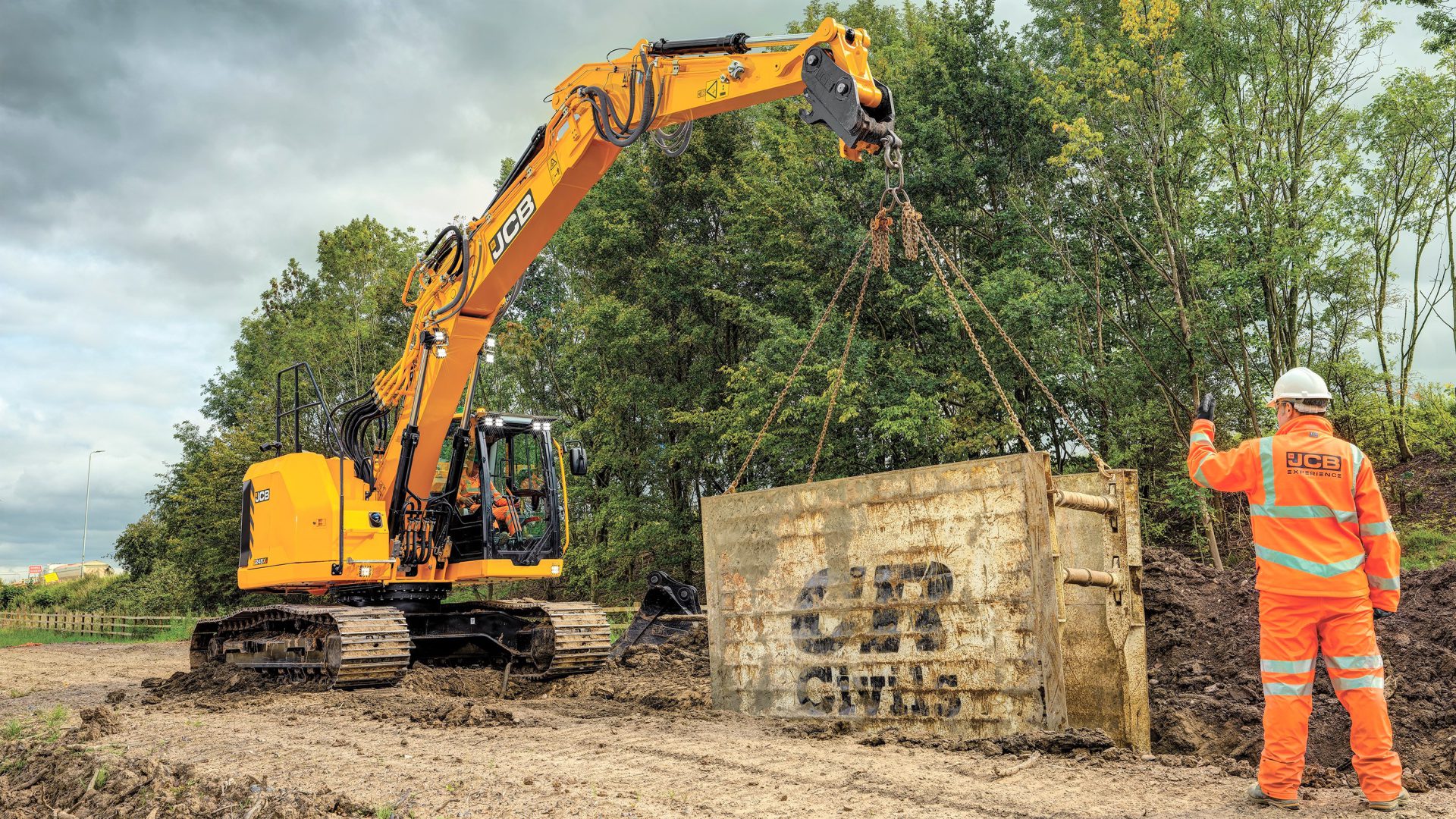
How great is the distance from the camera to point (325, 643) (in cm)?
914

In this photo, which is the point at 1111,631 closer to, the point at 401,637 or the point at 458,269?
the point at 401,637

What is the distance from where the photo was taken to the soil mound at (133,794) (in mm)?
4615

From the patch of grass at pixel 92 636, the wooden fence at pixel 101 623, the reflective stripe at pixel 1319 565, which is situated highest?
the reflective stripe at pixel 1319 565

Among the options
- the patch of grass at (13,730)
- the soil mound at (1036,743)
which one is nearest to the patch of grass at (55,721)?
the patch of grass at (13,730)

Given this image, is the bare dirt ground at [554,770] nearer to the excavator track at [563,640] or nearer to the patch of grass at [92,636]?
the excavator track at [563,640]

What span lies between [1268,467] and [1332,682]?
0.97 meters

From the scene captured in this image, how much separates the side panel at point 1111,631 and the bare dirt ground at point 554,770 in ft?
2.29

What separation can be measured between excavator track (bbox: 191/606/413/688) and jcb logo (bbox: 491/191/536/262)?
353 cm

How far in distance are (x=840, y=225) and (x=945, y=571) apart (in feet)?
45.5

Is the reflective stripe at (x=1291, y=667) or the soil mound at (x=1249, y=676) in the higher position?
the reflective stripe at (x=1291, y=667)

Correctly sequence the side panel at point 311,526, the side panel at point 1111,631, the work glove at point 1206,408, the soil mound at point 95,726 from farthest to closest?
the side panel at point 311,526 → the soil mound at point 95,726 → the side panel at point 1111,631 → the work glove at point 1206,408

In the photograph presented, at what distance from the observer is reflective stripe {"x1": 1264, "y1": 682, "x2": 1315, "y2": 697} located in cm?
432

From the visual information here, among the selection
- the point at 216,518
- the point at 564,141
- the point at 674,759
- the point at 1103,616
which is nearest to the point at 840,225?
the point at 564,141

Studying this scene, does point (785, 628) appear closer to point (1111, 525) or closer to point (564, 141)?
point (1111, 525)
